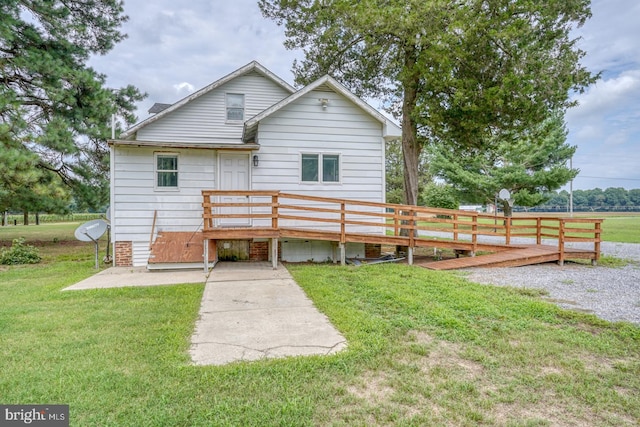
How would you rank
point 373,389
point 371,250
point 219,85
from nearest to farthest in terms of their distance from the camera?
point 373,389 → point 371,250 → point 219,85

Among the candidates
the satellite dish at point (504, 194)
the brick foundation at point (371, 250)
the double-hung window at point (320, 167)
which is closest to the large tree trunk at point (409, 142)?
the brick foundation at point (371, 250)

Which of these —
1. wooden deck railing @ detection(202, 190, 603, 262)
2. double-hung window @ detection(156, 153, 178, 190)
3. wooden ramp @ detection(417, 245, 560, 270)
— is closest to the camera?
wooden deck railing @ detection(202, 190, 603, 262)

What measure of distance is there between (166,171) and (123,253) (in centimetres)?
248

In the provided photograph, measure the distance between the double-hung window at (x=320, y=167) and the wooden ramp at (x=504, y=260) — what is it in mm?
3592

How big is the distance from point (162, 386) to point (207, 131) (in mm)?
10090

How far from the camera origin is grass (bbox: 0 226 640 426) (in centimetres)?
259

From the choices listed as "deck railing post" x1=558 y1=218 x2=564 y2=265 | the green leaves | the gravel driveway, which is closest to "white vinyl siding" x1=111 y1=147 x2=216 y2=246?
the gravel driveway

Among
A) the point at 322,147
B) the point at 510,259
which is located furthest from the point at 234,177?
the point at 510,259

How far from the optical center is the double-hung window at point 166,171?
9484 mm

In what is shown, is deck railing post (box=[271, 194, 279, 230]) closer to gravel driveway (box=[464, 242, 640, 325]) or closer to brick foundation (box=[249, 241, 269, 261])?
brick foundation (box=[249, 241, 269, 261])

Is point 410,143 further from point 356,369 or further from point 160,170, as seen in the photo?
point 356,369

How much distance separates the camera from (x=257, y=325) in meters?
4.43

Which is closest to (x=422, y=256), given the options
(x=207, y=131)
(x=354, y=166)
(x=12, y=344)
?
(x=354, y=166)

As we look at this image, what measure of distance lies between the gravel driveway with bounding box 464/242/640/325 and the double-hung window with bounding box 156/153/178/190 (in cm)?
797
